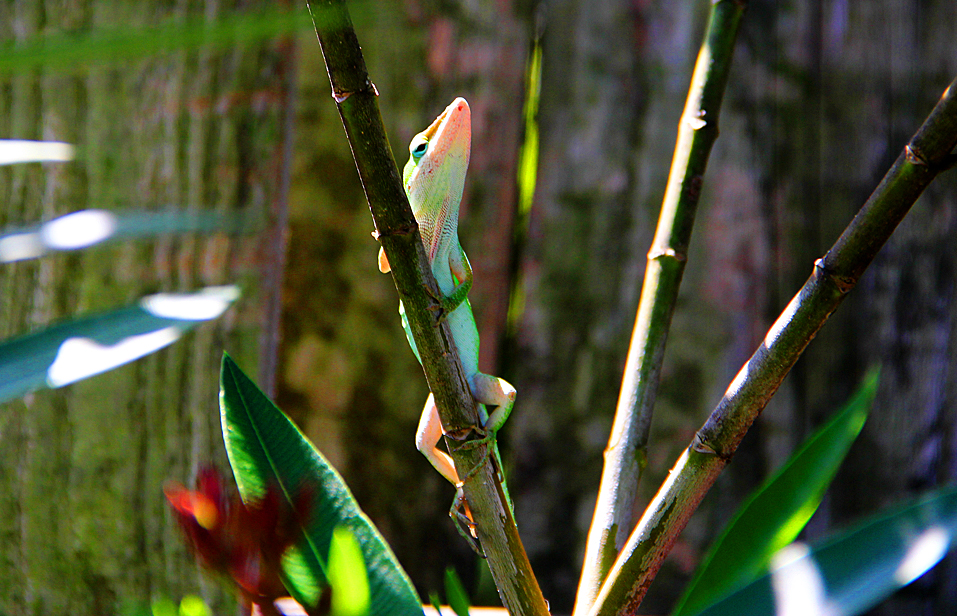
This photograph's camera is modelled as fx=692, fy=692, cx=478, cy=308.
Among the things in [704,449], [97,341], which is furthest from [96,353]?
[704,449]

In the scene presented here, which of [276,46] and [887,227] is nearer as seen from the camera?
[887,227]

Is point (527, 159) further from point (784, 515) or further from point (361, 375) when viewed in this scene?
point (784, 515)

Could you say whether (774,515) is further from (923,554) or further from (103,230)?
(103,230)

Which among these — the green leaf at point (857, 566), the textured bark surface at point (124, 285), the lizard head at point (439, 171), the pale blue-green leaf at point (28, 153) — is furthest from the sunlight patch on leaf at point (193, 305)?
the textured bark surface at point (124, 285)

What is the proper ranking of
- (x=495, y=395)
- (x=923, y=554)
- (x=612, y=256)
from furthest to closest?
1. (x=612, y=256)
2. (x=495, y=395)
3. (x=923, y=554)

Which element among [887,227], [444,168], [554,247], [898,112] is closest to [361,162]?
[887,227]

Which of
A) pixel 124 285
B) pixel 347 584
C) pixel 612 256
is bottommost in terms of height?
pixel 347 584

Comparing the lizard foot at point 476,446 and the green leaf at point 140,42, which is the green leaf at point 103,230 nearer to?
the green leaf at point 140,42

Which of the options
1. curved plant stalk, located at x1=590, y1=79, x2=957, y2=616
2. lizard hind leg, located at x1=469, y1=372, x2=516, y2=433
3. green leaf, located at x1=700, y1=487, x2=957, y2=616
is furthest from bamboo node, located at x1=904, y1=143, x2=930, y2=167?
lizard hind leg, located at x1=469, y1=372, x2=516, y2=433
